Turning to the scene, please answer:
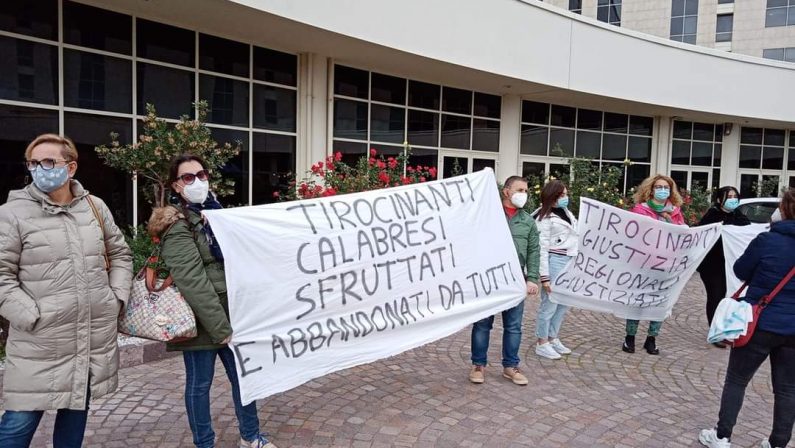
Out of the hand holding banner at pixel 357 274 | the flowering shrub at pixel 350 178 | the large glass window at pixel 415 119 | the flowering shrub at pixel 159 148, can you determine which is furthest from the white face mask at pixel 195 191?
the large glass window at pixel 415 119

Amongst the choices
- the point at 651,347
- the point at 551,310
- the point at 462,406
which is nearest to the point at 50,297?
the point at 462,406

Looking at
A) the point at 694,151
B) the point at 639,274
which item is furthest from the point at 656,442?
the point at 694,151

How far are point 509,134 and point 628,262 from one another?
11.5 metres

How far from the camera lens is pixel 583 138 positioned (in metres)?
19.0

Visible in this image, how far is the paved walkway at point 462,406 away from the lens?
3.90m

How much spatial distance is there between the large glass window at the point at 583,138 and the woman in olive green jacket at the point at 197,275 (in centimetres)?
1436

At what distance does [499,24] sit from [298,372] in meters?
11.6

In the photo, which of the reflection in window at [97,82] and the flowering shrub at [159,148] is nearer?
the flowering shrub at [159,148]

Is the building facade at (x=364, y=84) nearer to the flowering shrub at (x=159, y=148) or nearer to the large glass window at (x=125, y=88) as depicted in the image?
the large glass window at (x=125, y=88)

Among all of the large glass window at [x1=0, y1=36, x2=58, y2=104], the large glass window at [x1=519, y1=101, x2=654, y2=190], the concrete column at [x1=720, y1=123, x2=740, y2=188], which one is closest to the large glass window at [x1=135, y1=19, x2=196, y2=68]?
the large glass window at [x1=0, y1=36, x2=58, y2=104]

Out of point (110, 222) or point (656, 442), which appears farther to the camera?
point (656, 442)

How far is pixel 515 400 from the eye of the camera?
459 centimetres

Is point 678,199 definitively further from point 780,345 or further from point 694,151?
point 694,151

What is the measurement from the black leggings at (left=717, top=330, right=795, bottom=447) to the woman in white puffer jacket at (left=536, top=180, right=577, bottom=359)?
6.22 feet
